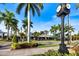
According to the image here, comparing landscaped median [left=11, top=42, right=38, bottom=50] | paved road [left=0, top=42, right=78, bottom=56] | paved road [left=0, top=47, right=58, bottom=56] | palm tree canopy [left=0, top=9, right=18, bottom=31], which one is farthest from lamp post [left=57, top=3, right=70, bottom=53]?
palm tree canopy [left=0, top=9, right=18, bottom=31]

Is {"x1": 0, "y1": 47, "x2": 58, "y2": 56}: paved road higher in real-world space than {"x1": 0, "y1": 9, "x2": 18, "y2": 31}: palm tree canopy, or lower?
lower

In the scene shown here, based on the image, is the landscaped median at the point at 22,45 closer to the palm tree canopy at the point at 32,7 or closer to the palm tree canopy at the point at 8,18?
the palm tree canopy at the point at 8,18

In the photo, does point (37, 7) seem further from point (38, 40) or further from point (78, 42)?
point (78, 42)

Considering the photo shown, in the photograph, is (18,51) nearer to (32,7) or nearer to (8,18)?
(8,18)

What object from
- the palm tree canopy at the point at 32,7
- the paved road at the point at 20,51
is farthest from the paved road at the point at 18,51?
the palm tree canopy at the point at 32,7

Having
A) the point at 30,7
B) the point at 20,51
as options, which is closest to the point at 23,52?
the point at 20,51

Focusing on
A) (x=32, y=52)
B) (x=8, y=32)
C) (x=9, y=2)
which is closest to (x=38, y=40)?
(x=32, y=52)

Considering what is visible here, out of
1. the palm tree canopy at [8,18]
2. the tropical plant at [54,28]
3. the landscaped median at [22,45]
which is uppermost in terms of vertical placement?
the palm tree canopy at [8,18]

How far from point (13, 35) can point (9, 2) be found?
1.80 ft

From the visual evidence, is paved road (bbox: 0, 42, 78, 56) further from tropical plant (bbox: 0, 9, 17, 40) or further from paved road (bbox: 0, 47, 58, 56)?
tropical plant (bbox: 0, 9, 17, 40)

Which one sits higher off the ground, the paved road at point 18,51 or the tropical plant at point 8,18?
the tropical plant at point 8,18

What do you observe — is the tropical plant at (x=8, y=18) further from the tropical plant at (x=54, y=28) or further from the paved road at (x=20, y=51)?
the tropical plant at (x=54, y=28)

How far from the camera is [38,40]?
12.5ft

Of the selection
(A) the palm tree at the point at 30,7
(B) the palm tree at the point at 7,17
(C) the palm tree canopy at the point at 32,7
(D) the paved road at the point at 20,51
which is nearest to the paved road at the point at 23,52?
(D) the paved road at the point at 20,51
